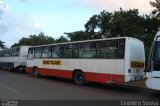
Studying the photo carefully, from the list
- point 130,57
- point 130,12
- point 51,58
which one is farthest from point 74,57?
point 130,12

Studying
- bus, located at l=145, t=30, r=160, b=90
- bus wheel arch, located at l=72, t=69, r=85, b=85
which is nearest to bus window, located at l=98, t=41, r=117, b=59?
bus wheel arch, located at l=72, t=69, r=85, b=85

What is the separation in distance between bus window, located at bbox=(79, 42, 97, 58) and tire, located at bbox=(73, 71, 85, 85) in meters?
1.15

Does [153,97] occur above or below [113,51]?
below

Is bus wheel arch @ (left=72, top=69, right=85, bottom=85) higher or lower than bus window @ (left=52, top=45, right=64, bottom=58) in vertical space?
lower

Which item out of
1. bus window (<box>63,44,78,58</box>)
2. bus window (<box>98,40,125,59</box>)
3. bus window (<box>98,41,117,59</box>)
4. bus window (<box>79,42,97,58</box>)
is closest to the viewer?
bus window (<box>98,40,125,59</box>)

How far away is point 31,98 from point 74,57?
7619 mm

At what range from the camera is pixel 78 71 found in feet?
66.7

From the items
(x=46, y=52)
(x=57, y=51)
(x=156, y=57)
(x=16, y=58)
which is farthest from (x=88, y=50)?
(x=16, y=58)

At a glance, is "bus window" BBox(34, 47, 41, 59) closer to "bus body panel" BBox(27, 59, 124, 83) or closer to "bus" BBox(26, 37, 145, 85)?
"bus" BBox(26, 37, 145, 85)

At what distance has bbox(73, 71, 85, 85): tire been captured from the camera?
64.9ft

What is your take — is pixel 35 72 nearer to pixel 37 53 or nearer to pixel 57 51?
pixel 37 53

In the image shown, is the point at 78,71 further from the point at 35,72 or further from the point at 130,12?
the point at 130,12

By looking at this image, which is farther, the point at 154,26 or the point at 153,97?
the point at 154,26

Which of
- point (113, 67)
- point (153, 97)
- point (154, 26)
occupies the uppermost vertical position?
point (154, 26)
